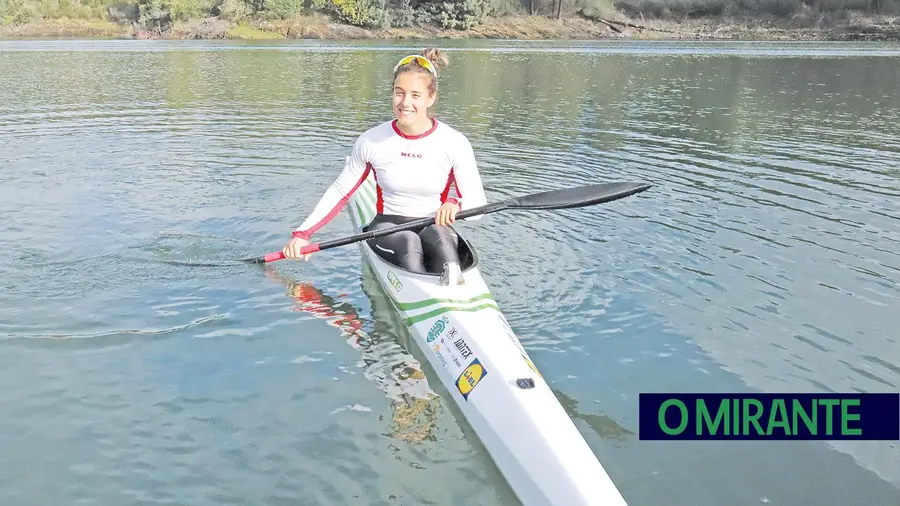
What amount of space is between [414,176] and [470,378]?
8.48ft

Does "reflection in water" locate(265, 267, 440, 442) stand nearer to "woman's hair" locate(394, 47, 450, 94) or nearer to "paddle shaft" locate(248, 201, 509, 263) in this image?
"paddle shaft" locate(248, 201, 509, 263)

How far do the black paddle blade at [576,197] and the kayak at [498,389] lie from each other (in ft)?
2.67

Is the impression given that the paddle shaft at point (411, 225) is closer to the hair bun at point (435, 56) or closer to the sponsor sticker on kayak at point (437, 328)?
the sponsor sticker on kayak at point (437, 328)

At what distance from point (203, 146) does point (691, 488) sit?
13753 millimetres

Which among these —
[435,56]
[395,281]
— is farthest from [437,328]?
[435,56]

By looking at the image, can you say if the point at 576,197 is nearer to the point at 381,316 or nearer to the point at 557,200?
the point at 557,200

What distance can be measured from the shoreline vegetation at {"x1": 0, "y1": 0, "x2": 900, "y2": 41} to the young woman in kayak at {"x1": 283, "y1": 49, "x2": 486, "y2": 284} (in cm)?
7015

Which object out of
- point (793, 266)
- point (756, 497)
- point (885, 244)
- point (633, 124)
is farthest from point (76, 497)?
point (633, 124)

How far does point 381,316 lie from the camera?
7.55 meters

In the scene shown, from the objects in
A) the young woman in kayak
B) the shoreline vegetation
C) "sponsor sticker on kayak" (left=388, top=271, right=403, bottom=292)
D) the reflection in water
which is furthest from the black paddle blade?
the shoreline vegetation

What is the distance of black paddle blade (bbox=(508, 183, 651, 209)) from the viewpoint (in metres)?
7.50

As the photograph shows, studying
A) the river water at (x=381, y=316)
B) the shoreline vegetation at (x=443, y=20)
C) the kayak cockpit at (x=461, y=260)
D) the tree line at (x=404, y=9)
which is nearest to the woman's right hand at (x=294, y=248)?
the river water at (x=381, y=316)

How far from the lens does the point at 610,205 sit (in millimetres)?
11539

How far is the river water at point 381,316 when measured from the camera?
5043mm
